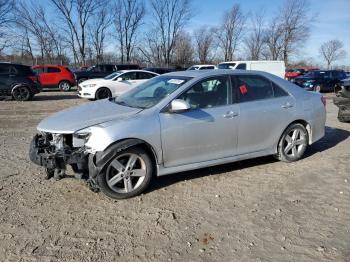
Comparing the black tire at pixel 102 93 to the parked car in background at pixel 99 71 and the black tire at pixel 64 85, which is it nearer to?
the black tire at pixel 64 85

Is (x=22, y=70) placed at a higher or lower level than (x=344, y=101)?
higher

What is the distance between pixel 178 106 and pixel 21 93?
13.4 m

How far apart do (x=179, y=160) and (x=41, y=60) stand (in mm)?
47026

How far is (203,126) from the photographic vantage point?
195 inches

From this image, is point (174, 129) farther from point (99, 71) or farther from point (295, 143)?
point (99, 71)

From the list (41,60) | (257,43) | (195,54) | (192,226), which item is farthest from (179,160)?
(257,43)

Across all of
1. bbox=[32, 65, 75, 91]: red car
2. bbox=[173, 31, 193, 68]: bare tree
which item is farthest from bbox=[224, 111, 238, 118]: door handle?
bbox=[173, 31, 193, 68]: bare tree

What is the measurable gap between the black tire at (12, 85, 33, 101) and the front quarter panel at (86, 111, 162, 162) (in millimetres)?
13009

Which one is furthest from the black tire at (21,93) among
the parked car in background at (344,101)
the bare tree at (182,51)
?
the bare tree at (182,51)

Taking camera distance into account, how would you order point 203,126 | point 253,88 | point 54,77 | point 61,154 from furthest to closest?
point 54,77, point 253,88, point 203,126, point 61,154

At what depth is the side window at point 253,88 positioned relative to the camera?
5.46m

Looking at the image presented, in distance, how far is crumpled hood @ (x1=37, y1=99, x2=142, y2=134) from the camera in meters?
4.48

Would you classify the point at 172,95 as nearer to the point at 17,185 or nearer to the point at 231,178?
the point at 231,178

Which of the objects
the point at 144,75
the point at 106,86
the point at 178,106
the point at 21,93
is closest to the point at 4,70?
the point at 21,93
